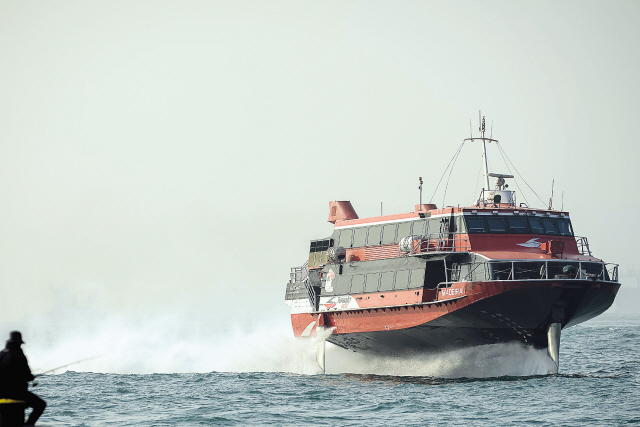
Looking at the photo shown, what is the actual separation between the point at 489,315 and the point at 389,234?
6.43m

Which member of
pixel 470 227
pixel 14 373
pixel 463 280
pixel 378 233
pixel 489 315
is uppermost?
pixel 378 233

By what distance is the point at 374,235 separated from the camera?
1344 inches

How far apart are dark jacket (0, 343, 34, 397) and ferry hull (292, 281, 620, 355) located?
1920 centimetres

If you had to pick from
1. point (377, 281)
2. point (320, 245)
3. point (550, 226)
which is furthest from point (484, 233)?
point (320, 245)

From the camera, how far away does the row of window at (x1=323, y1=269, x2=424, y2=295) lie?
1223 inches

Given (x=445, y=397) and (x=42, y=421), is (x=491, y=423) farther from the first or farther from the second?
(x=42, y=421)

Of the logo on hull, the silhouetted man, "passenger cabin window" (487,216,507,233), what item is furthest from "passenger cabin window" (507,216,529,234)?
the silhouetted man

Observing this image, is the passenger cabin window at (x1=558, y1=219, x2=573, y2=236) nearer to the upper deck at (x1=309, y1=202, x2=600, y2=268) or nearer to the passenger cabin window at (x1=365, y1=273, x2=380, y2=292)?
the upper deck at (x1=309, y1=202, x2=600, y2=268)

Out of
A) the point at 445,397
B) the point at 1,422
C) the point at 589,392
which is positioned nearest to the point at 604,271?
the point at 589,392

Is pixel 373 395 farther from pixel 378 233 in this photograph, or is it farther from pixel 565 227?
pixel 565 227

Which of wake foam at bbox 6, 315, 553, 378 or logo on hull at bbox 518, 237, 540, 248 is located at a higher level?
logo on hull at bbox 518, 237, 540, 248

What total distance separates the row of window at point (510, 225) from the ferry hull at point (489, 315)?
300cm

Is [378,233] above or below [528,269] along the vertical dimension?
above

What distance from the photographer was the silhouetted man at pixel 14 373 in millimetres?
11789
